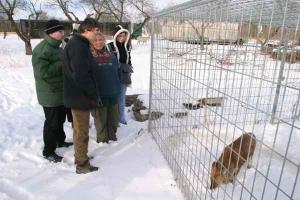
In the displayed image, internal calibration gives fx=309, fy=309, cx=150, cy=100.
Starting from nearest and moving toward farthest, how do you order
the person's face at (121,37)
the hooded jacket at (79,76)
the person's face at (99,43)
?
the hooded jacket at (79,76) < the person's face at (99,43) < the person's face at (121,37)

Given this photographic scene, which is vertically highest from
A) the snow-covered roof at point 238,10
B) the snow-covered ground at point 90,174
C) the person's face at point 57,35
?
the snow-covered roof at point 238,10

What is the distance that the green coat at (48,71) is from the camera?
3.47m

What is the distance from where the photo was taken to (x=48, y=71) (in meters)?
3.50

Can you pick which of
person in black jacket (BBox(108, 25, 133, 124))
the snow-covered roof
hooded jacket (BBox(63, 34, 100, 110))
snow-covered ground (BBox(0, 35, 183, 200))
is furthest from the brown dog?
person in black jacket (BBox(108, 25, 133, 124))

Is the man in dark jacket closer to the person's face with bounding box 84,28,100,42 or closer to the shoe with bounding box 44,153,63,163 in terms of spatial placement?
the person's face with bounding box 84,28,100,42

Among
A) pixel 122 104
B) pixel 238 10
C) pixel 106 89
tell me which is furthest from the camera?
pixel 122 104

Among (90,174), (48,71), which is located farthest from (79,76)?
(90,174)

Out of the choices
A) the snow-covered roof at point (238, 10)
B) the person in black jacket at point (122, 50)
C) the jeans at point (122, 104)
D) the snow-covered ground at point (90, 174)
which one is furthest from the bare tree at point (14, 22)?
the snow-covered roof at point (238, 10)

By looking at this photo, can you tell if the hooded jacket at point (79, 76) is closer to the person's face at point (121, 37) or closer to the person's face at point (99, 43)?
the person's face at point (99, 43)

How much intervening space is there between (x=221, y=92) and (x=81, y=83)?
1.50 m

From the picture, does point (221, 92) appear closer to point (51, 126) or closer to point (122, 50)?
→ point (51, 126)

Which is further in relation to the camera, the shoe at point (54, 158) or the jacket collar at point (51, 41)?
the shoe at point (54, 158)

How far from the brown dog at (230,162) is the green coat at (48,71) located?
2.03m

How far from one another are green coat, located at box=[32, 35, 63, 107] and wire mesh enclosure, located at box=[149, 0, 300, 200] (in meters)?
1.29
